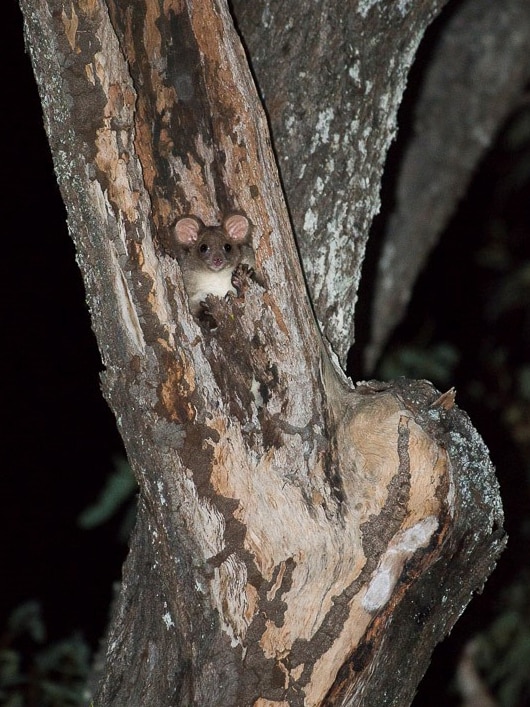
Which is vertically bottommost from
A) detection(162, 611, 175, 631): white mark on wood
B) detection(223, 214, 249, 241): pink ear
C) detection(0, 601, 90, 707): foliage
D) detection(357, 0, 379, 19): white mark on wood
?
detection(0, 601, 90, 707): foliage

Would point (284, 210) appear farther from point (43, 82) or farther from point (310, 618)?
point (310, 618)

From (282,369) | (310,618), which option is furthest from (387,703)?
(282,369)

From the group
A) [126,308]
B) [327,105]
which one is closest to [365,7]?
[327,105]

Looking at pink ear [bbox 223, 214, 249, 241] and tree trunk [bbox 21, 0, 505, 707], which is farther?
pink ear [bbox 223, 214, 249, 241]

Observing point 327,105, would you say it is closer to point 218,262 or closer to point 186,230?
point 218,262

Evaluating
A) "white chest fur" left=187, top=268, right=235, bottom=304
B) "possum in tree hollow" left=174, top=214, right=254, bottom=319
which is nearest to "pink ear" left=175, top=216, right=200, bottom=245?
"possum in tree hollow" left=174, top=214, right=254, bottom=319

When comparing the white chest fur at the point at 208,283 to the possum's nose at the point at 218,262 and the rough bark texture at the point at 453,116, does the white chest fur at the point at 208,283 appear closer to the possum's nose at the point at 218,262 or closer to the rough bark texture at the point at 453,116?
the possum's nose at the point at 218,262

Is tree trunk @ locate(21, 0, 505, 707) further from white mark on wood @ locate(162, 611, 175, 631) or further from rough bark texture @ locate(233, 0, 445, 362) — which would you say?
rough bark texture @ locate(233, 0, 445, 362)
